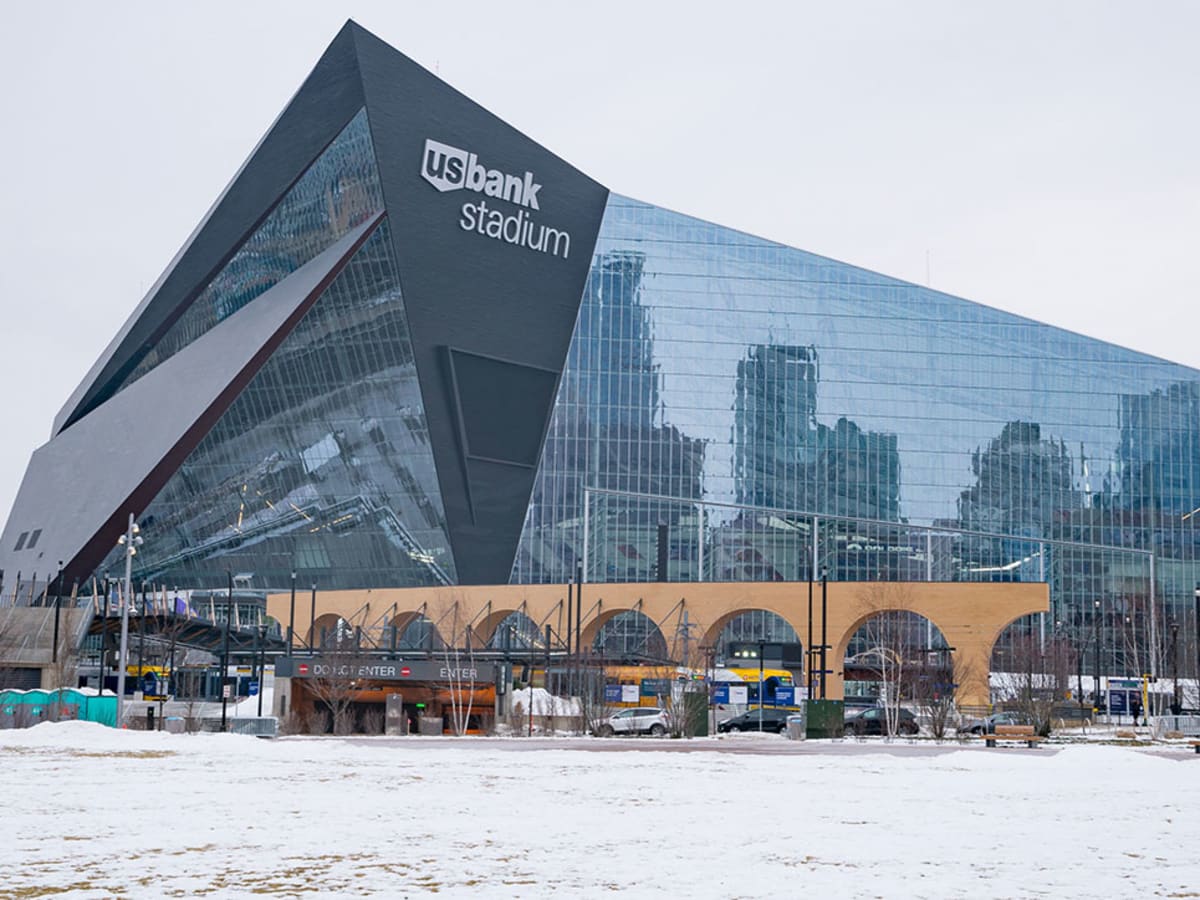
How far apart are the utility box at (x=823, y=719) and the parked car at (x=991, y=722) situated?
5.14 metres

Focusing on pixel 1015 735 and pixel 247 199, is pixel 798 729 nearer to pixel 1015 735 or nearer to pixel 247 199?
pixel 1015 735

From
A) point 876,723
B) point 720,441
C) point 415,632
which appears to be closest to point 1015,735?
point 876,723

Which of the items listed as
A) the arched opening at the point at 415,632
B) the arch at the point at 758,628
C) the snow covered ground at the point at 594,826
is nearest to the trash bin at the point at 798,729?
the snow covered ground at the point at 594,826

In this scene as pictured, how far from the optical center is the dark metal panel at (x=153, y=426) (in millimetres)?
85000

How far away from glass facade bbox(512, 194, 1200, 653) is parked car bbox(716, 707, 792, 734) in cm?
3133

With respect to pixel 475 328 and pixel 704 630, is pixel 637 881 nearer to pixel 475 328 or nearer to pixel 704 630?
pixel 704 630

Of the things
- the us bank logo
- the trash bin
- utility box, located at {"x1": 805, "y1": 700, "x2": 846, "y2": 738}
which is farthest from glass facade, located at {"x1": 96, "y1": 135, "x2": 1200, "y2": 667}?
utility box, located at {"x1": 805, "y1": 700, "x2": 846, "y2": 738}

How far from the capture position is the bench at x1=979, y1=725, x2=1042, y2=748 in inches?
1683

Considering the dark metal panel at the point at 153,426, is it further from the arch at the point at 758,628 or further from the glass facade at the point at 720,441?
the arch at the point at 758,628

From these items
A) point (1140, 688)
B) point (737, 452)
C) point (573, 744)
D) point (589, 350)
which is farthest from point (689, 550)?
point (573, 744)

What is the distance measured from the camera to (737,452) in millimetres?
95875

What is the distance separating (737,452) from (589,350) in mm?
12240

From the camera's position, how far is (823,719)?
48.7m

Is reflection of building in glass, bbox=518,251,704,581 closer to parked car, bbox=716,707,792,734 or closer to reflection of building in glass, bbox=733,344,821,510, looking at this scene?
Result: reflection of building in glass, bbox=733,344,821,510
